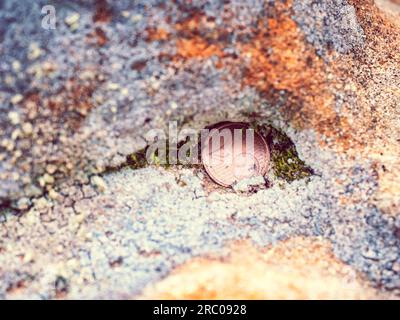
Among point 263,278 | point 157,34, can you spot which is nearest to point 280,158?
point 263,278

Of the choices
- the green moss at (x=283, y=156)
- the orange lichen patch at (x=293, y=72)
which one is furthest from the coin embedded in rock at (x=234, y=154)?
the orange lichen patch at (x=293, y=72)

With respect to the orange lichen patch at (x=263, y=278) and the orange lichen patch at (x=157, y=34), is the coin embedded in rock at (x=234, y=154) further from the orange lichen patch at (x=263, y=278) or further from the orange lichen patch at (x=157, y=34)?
the orange lichen patch at (x=157, y=34)

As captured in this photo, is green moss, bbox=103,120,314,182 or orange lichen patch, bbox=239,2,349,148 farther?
green moss, bbox=103,120,314,182

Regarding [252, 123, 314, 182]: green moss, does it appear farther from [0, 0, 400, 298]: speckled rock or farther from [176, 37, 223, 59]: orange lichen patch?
[176, 37, 223, 59]: orange lichen patch

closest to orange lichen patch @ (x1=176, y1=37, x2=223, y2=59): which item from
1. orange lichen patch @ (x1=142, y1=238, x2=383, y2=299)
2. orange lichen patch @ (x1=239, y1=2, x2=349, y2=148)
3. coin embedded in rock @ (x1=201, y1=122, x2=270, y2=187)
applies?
orange lichen patch @ (x1=239, y1=2, x2=349, y2=148)

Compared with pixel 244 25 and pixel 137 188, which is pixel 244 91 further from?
pixel 137 188

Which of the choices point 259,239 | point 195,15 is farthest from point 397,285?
point 195,15

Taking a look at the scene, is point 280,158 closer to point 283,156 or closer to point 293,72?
point 283,156
